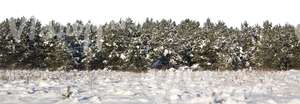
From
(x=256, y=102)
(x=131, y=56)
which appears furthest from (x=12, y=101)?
(x=131, y=56)

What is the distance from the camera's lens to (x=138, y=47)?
198 feet

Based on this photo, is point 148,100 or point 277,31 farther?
point 277,31

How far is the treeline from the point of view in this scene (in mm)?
59688

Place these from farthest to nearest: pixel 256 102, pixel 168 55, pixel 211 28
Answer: pixel 211 28 < pixel 168 55 < pixel 256 102

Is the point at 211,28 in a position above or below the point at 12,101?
above

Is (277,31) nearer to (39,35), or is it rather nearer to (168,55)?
(168,55)

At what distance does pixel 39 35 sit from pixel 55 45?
4.62 m

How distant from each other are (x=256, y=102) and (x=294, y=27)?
61.9 metres

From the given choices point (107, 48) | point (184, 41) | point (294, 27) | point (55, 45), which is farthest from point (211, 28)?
point (55, 45)

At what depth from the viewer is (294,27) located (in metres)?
67.2

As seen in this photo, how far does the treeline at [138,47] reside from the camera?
5969 cm

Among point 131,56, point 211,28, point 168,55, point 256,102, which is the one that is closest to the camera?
point 256,102

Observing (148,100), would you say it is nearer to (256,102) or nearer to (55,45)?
(256,102)

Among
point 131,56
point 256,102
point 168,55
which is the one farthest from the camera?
point 168,55
